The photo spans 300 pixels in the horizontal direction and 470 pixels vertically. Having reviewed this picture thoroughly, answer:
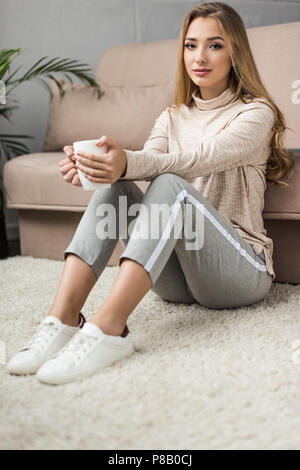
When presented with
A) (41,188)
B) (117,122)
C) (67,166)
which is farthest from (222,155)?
(117,122)

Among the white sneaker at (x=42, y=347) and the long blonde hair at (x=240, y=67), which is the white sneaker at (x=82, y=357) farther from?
the long blonde hair at (x=240, y=67)

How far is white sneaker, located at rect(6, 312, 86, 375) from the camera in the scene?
1.08 meters

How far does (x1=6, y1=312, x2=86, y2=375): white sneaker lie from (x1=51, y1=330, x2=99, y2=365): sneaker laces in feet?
0.13

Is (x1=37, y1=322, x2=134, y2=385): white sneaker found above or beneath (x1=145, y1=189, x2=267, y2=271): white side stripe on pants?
beneath

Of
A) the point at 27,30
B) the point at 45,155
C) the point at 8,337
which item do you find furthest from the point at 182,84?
the point at 27,30

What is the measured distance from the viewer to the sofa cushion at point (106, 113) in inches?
93.6

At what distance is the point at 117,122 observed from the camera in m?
2.41

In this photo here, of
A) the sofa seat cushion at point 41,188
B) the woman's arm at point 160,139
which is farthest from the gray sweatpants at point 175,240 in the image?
the sofa seat cushion at point 41,188

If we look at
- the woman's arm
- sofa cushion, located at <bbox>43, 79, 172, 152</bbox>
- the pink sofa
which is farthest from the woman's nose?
sofa cushion, located at <bbox>43, 79, 172, 152</bbox>

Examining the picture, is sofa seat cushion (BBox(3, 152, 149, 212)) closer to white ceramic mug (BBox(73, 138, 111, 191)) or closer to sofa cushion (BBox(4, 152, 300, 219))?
sofa cushion (BBox(4, 152, 300, 219))

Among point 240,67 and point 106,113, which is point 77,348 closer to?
point 240,67

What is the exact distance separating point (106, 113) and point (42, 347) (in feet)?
5.09

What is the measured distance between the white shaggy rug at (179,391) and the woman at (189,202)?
0.06m
